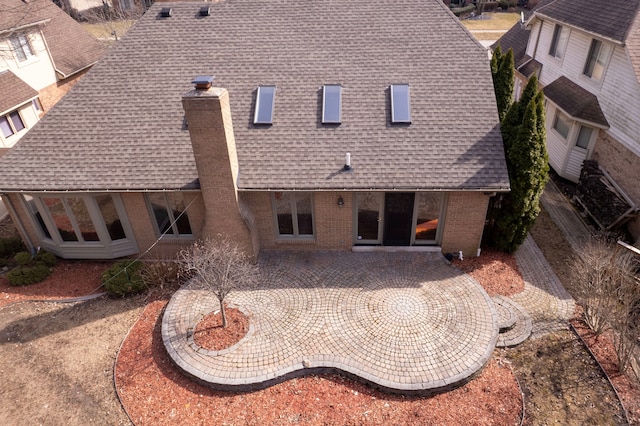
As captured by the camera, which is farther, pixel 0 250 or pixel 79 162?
pixel 0 250

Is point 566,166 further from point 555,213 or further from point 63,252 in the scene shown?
point 63,252

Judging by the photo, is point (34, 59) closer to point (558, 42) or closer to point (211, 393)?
point (211, 393)

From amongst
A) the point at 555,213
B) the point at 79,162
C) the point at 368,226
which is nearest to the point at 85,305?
the point at 79,162

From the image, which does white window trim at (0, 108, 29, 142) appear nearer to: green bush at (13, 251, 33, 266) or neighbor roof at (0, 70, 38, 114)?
neighbor roof at (0, 70, 38, 114)

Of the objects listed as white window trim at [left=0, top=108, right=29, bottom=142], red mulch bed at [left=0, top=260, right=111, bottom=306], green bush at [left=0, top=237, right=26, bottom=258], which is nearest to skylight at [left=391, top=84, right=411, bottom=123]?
red mulch bed at [left=0, top=260, right=111, bottom=306]

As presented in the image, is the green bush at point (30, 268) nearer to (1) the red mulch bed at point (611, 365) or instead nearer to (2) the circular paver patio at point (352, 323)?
(2) the circular paver patio at point (352, 323)

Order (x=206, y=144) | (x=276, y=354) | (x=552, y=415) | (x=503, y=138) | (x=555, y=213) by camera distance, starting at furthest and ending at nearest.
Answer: (x=555, y=213), (x=503, y=138), (x=206, y=144), (x=276, y=354), (x=552, y=415)

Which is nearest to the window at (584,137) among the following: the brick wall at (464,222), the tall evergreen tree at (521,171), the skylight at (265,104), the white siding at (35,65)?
the tall evergreen tree at (521,171)
